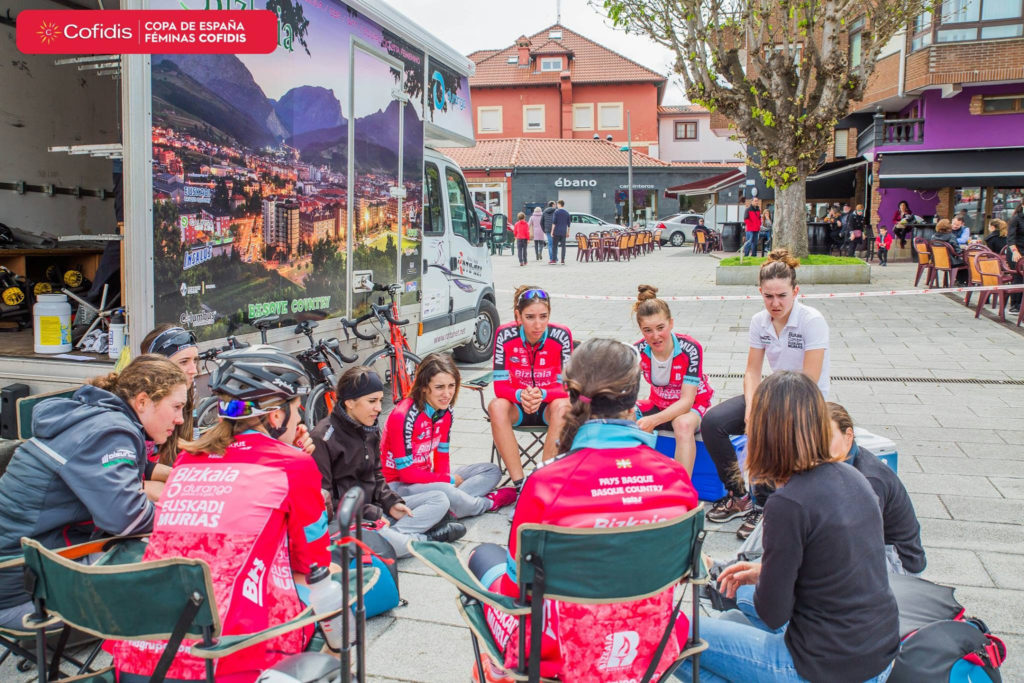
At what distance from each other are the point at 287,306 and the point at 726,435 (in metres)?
3.08

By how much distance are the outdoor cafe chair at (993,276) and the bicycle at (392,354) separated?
9.29 m

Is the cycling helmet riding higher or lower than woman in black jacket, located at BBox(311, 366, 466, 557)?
higher

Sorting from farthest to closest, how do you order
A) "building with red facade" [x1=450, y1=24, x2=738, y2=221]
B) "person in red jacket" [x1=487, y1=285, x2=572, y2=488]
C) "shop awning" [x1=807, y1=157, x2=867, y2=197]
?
"building with red facade" [x1=450, y1=24, x2=738, y2=221] < "shop awning" [x1=807, y1=157, x2=867, y2=197] < "person in red jacket" [x1=487, y1=285, x2=572, y2=488]

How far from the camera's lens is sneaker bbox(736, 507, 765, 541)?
462cm

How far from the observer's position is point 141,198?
4402 millimetres

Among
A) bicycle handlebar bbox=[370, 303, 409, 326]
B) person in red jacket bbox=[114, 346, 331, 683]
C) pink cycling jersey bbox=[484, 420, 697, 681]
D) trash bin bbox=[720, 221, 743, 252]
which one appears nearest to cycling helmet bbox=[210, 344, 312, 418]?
person in red jacket bbox=[114, 346, 331, 683]

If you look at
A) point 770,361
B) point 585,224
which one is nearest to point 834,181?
point 585,224

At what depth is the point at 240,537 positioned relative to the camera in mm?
2229

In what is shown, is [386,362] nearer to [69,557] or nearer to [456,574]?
[69,557]

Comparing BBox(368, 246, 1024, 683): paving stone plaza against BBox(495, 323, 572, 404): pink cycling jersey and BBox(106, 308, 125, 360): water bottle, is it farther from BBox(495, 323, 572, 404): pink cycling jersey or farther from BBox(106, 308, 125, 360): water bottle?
BBox(106, 308, 125, 360): water bottle

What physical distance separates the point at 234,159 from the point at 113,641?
11.4ft

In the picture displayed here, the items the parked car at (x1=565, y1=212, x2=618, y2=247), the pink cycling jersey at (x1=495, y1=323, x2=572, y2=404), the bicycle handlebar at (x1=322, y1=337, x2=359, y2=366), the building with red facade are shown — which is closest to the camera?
the pink cycling jersey at (x1=495, y1=323, x2=572, y2=404)

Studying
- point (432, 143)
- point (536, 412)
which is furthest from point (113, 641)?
point (432, 143)

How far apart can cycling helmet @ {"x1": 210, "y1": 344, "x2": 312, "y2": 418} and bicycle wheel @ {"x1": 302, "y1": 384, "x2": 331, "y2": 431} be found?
3.13 meters
